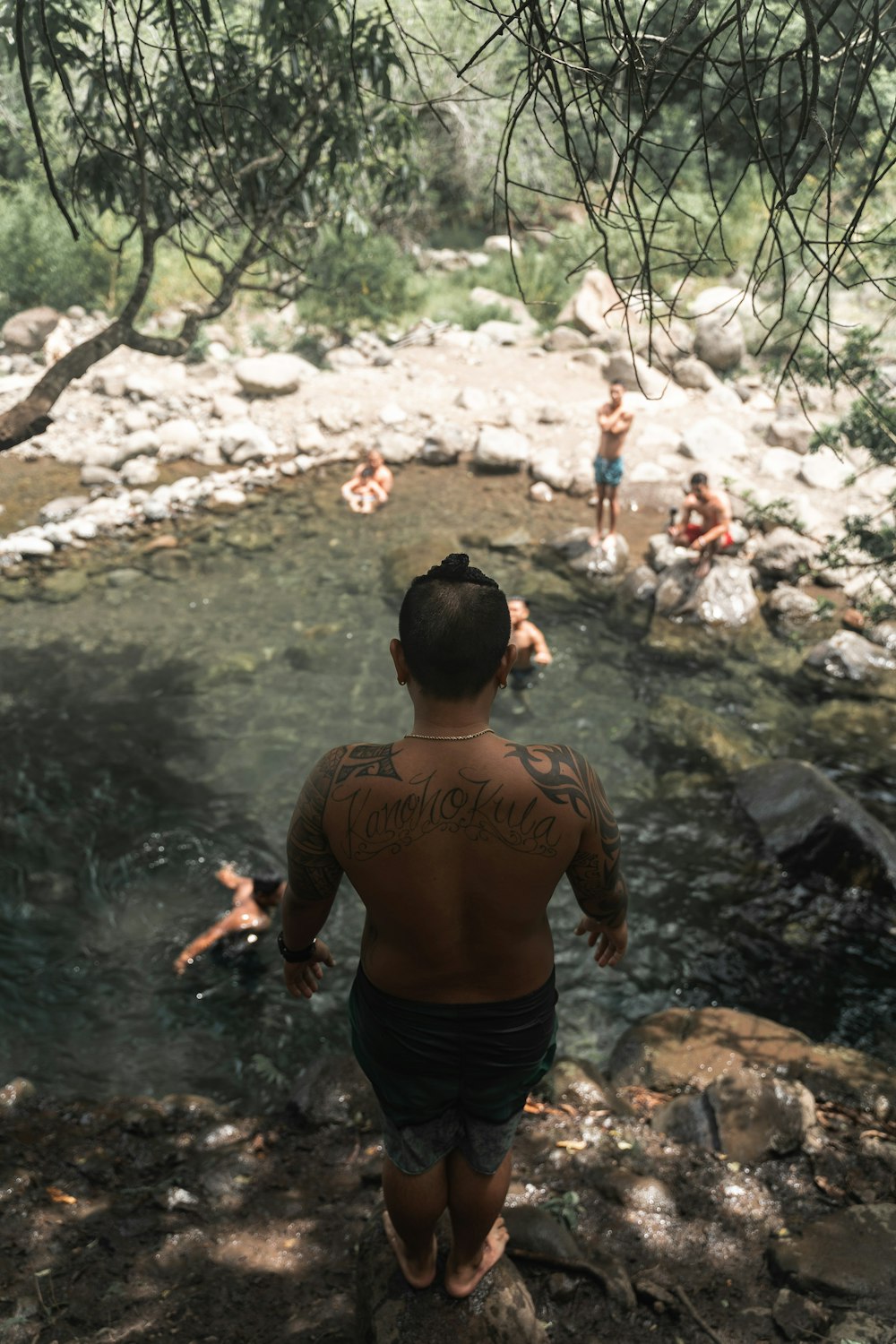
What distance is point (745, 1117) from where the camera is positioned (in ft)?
12.9

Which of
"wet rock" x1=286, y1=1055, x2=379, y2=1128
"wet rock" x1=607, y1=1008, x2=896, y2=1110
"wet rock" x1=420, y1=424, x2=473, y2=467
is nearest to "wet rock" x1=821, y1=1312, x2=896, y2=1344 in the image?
"wet rock" x1=607, y1=1008, x2=896, y2=1110

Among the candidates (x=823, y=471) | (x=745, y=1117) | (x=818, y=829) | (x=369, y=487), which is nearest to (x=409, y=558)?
(x=369, y=487)

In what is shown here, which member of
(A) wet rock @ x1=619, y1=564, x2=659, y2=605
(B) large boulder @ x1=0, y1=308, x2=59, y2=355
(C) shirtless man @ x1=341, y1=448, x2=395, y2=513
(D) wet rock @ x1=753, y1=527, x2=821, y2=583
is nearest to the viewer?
(A) wet rock @ x1=619, y1=564, x2=659, y2=605

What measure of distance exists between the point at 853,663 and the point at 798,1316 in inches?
281

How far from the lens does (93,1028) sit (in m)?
5.26

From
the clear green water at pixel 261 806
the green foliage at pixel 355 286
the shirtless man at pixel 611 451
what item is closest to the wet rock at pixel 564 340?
the green foliage at pixel 355 286

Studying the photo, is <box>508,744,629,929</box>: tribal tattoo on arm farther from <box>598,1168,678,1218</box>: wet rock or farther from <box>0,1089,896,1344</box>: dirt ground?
<box>598,1168,678,1218</box>: wet rock

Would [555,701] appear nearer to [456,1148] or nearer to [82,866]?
[82,866]

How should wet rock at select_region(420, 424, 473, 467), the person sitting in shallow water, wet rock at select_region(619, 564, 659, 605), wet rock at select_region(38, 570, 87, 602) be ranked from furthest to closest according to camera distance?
wet rock at select_region(420, 424, 473, 467)
wet rock at select_region(619, 564, 659, 605)
wet rock at select_region(38, 570, 87, 602)
the person sitting in shallow water

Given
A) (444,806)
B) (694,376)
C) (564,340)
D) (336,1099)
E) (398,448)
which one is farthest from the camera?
(564,340)

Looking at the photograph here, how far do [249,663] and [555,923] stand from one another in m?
4.36

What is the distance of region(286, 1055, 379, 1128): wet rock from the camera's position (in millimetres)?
4215

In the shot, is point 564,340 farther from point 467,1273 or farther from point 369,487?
point 467,1273

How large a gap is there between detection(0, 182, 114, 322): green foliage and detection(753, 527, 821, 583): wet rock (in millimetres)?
12816
